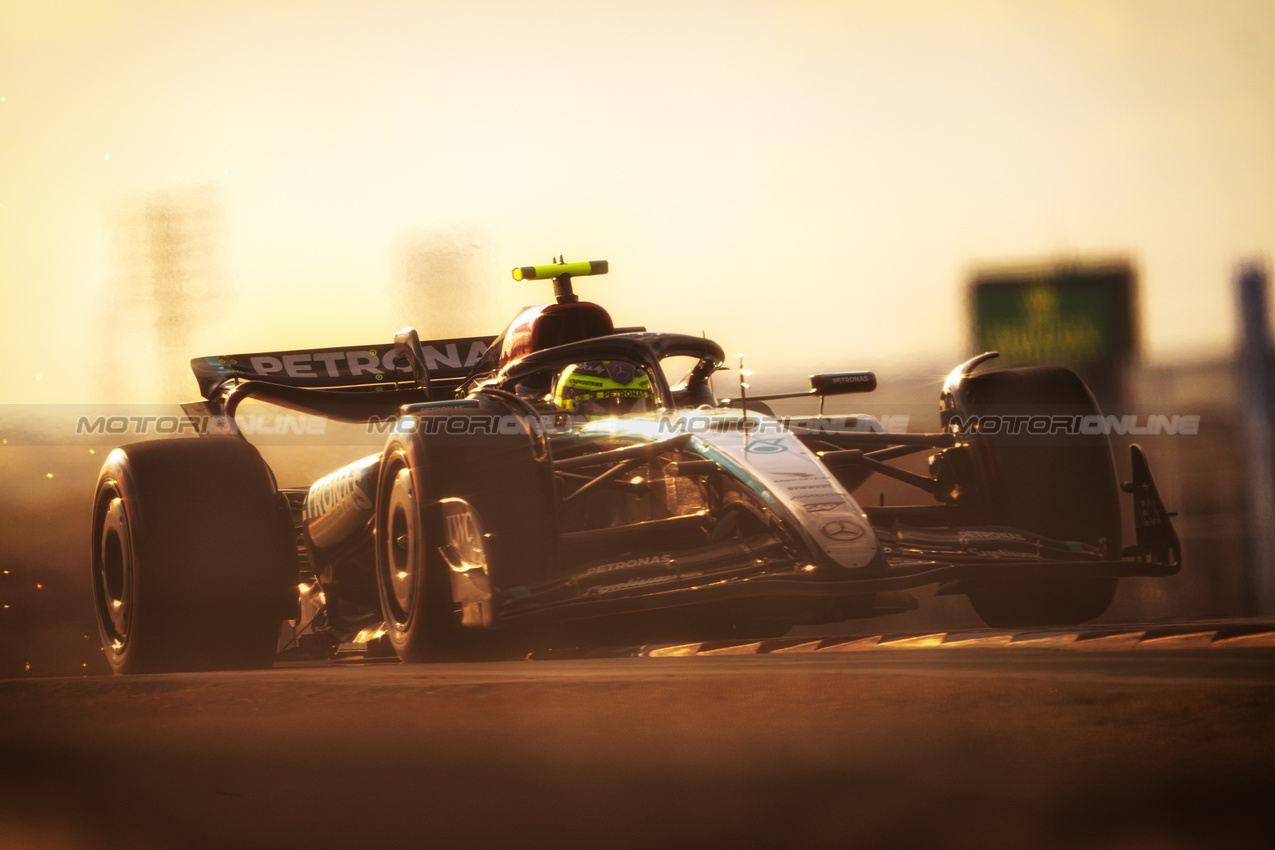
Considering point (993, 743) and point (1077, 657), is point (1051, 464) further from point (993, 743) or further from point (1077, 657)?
point (993, 743)

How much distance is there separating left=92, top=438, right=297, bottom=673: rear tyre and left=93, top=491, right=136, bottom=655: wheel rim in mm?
24

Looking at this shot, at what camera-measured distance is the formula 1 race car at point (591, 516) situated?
4.16 meters

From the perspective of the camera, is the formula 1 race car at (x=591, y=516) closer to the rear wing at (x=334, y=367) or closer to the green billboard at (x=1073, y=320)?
the rear wing at (x=334, y=367)

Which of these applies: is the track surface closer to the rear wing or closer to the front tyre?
the front tyre

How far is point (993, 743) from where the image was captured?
83.3 inches

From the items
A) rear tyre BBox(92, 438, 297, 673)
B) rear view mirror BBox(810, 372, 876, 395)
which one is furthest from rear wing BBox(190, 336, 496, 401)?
rear view mirror BBox(810, 372, 876, 395)

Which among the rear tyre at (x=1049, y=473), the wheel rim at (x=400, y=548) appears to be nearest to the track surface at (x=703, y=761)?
the wheel rim at (x=400, y=548)

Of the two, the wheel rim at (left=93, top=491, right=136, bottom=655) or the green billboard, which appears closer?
the wheel rim at (left=93, top=491, right=136, bottom=655)

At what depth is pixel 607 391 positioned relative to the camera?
5512 millimetres

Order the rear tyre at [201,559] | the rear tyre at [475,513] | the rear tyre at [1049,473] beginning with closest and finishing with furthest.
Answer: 1. the rear tyre at [475,513]
2. the rear tyre at [1049,473]
3. the rear tyre at [201,559]

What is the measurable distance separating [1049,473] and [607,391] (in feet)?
6.43

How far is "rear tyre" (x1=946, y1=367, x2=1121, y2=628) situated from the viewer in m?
5.07

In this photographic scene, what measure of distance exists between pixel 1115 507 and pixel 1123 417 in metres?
0.69

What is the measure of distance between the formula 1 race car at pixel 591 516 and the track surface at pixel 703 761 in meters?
1.16
